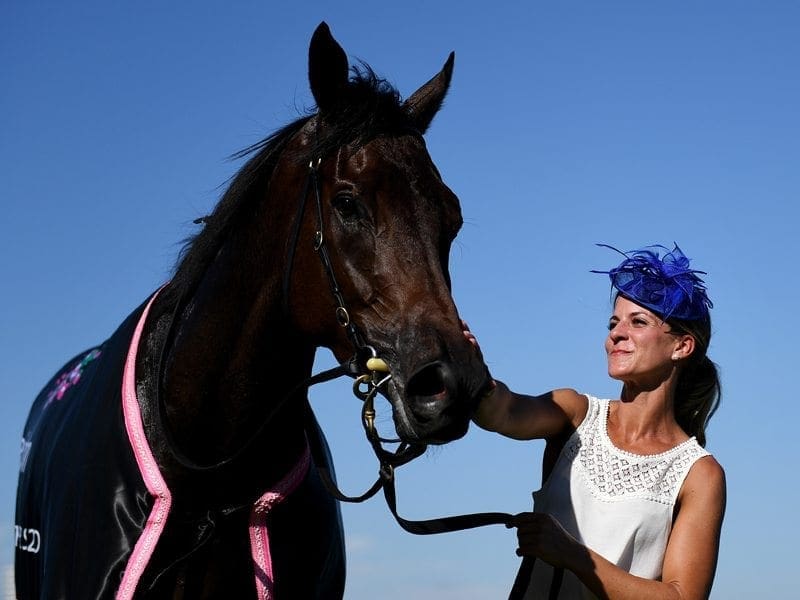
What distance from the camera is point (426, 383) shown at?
3.06 m

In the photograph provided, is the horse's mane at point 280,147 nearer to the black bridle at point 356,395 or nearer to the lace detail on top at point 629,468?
the black bridle at point 356,395

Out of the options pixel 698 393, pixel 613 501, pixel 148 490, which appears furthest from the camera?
pixel 698 393

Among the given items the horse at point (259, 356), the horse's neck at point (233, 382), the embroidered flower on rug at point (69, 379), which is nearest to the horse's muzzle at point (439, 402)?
the horse at point (259, 356)

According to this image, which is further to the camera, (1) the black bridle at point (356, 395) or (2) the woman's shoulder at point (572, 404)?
(2) the woman's shoulder at point (572, 404)

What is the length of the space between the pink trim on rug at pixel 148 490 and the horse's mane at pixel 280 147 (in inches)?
17.1

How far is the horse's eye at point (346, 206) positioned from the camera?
3379 mm

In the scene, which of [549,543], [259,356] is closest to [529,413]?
[549,543]

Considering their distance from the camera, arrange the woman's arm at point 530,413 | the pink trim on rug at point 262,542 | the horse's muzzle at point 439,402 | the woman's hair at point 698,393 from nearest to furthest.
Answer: the horse's muzzle at point 439,402
the pink trim on rug at point 262,542
the woman's arm at point 530,413
the woman's hair at point 698,393

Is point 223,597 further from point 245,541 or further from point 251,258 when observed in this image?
point 251,258

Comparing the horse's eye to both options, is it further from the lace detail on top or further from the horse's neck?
the lace detail on top

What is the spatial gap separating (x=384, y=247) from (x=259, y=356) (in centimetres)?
62

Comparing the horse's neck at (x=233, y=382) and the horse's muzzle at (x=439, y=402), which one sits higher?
the horse's neck at (x=233, y=382)

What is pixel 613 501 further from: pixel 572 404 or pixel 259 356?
pixel 259 356

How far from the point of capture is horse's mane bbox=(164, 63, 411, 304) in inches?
140
